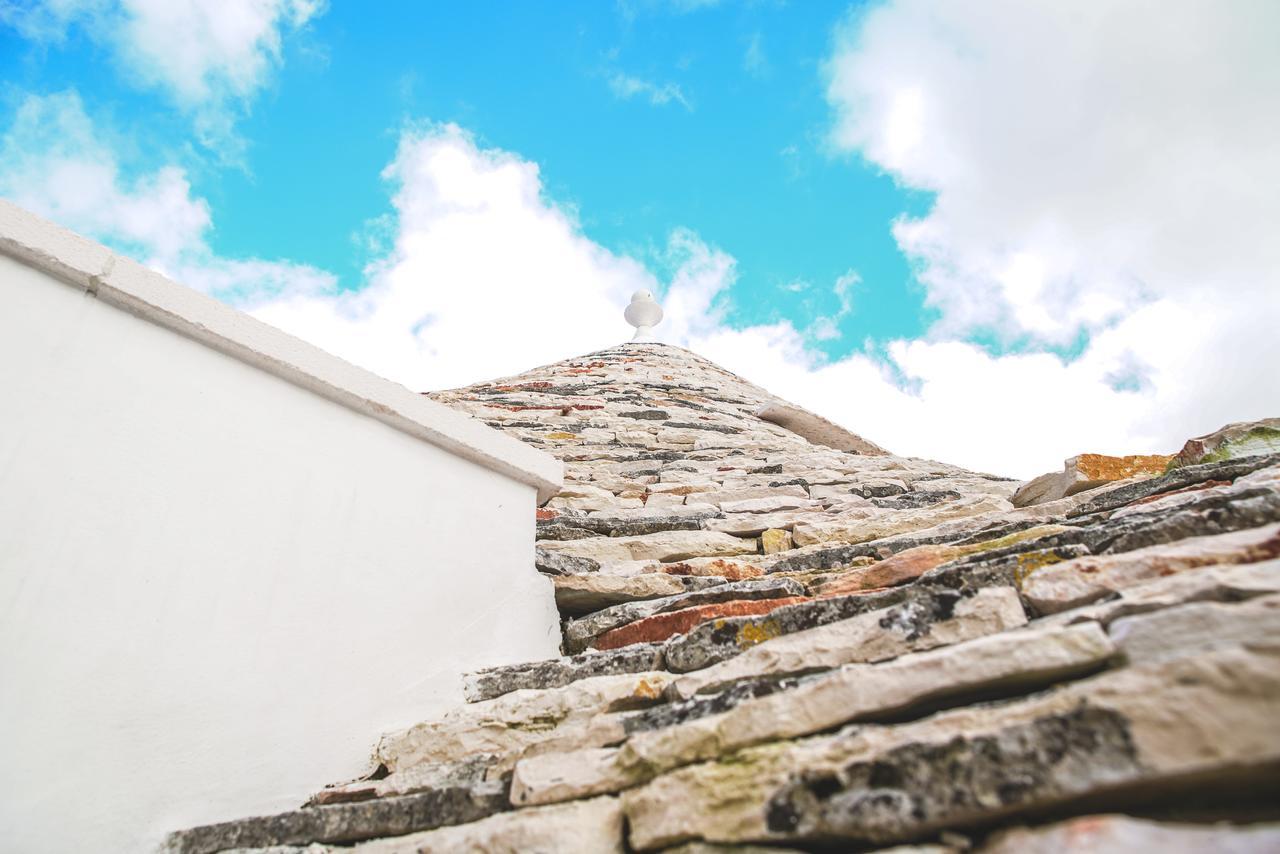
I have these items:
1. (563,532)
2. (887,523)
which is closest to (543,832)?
(563,532)

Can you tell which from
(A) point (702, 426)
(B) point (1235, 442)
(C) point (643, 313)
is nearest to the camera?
(B) point (1235, 442)

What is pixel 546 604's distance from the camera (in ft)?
7.91

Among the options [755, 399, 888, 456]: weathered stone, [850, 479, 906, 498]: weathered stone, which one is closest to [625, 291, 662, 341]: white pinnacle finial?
[755, 399, 888, 456]: weathered stone

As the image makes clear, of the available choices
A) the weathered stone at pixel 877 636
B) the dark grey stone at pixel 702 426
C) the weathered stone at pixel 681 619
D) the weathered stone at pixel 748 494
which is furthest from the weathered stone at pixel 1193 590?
the dark grey stone at pixel 702 426

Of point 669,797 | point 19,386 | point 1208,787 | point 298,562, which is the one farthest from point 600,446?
point 1208,787

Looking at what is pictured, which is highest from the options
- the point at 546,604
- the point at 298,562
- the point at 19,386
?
the point at 19,386

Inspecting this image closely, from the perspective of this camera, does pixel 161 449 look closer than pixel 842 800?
No

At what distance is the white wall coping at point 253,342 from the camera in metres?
2.07

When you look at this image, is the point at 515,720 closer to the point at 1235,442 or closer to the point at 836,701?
the point at 836,701

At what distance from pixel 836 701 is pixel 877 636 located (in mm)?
317

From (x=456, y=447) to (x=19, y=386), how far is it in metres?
1.15

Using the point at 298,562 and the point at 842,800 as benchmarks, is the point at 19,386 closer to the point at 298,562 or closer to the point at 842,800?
the point at 298,562

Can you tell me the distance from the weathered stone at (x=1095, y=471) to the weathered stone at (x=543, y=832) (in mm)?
2115

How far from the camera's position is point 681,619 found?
2.00m
